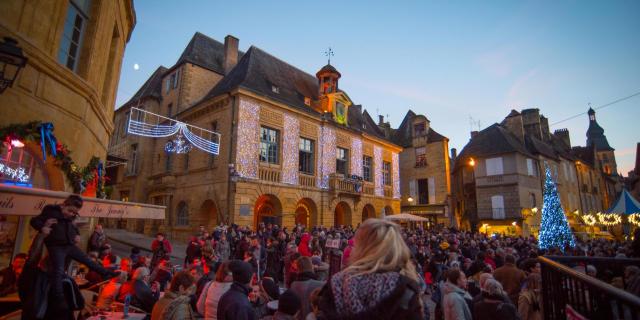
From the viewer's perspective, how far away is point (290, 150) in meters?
17.5

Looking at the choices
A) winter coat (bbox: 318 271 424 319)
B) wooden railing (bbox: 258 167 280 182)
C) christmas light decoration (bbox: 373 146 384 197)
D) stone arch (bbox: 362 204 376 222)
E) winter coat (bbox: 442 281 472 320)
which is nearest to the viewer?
winter coat (bbox: 318 271 424 319)

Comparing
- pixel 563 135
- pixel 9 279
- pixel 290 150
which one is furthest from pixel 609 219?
pixel 9 279

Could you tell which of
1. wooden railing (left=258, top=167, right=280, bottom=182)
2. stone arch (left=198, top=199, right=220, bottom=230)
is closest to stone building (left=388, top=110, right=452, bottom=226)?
wooden railing (left=258, top=167, right=280, bottom=182)

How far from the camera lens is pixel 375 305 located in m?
1.41

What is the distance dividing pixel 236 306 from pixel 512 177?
2684cm

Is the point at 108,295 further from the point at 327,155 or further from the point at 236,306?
the point at 327,155

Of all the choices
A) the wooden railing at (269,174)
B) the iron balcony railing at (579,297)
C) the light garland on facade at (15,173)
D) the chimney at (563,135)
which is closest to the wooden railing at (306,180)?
the wooden railing at (269,174)

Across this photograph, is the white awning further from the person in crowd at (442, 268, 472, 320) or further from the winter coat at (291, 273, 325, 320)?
the person in crowd at (442, 268, 472, 320)

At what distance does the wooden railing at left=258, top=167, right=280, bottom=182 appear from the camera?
15916 mm

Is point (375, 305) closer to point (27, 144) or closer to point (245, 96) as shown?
point (27, 144)

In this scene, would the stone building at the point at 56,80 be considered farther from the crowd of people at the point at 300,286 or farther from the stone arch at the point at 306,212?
the stone arch at the point at 306,212

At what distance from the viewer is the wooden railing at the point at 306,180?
58.5ft

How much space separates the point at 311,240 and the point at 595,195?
4248 cm

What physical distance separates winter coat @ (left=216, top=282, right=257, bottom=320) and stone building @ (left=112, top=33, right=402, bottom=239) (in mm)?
11731
